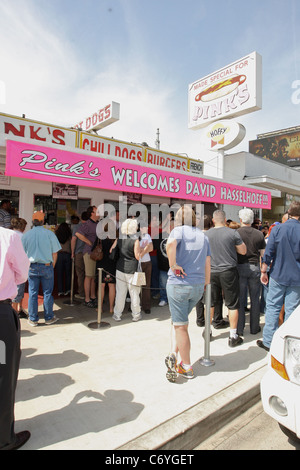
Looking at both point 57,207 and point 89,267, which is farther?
point 57,207

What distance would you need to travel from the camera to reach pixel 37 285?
4.89 m

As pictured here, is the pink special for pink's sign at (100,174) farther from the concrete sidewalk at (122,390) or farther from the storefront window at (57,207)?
the storefront window at (57,207)

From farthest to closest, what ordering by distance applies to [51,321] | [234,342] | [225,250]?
[51,321], [225,250], [234,342]

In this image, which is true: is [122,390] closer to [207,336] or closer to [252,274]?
[207,336]

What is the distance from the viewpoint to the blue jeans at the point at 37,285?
15.8ft

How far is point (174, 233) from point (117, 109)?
25.7 feet

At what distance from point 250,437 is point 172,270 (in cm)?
169

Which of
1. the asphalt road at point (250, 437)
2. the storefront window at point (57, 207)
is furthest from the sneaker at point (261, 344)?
the storefront window at point (57, 207)

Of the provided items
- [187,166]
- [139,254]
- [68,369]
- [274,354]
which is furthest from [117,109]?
[274,354]

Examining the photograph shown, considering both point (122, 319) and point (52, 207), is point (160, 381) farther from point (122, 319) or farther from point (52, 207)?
point (52, 207)

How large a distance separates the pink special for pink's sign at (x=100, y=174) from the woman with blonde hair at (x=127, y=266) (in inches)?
32.9

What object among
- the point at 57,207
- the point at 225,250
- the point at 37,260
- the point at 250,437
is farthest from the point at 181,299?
the point at 57,207

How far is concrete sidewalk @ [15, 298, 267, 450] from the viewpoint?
95.0 inches

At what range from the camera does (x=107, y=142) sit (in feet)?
29.6
